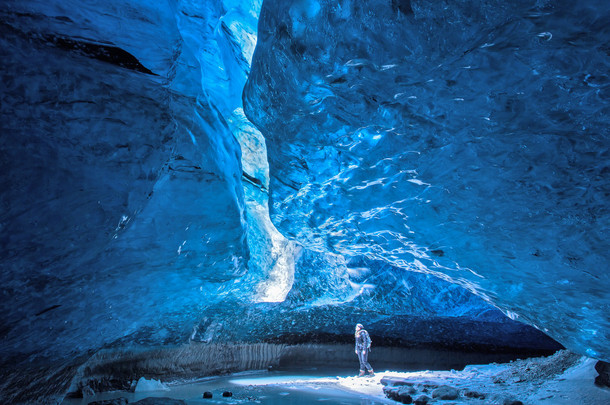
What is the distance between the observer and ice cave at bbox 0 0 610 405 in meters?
1.79

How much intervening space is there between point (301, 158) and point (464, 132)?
1.35 m

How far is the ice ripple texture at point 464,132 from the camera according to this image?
171 cm

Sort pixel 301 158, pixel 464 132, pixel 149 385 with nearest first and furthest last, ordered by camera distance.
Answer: pixel 464 132
pixel 301 158
pixel 149 385

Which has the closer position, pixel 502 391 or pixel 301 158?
pixel 301 158

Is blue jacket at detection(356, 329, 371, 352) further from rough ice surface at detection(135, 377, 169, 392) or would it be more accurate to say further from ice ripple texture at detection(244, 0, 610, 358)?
ice ripple texture at detection(244, 0, 610, 358)

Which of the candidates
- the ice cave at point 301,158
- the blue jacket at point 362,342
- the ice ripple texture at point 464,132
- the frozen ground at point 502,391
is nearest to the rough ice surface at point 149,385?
the frozen ground at point 502,391

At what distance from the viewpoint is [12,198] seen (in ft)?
6.14

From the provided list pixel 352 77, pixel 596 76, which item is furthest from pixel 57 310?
pixel 596 76

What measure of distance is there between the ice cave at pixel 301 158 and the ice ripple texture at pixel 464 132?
13 mm

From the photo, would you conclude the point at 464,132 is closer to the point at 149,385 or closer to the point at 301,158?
the point at 301,158

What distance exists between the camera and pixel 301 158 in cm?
304

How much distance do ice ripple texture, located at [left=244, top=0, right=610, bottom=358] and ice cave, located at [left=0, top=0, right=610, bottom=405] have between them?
0.04 ft

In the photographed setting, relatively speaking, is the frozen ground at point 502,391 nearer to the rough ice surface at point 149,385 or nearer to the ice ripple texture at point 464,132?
the rough ice surface at point 149,385

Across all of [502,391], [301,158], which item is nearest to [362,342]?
[502,391]
